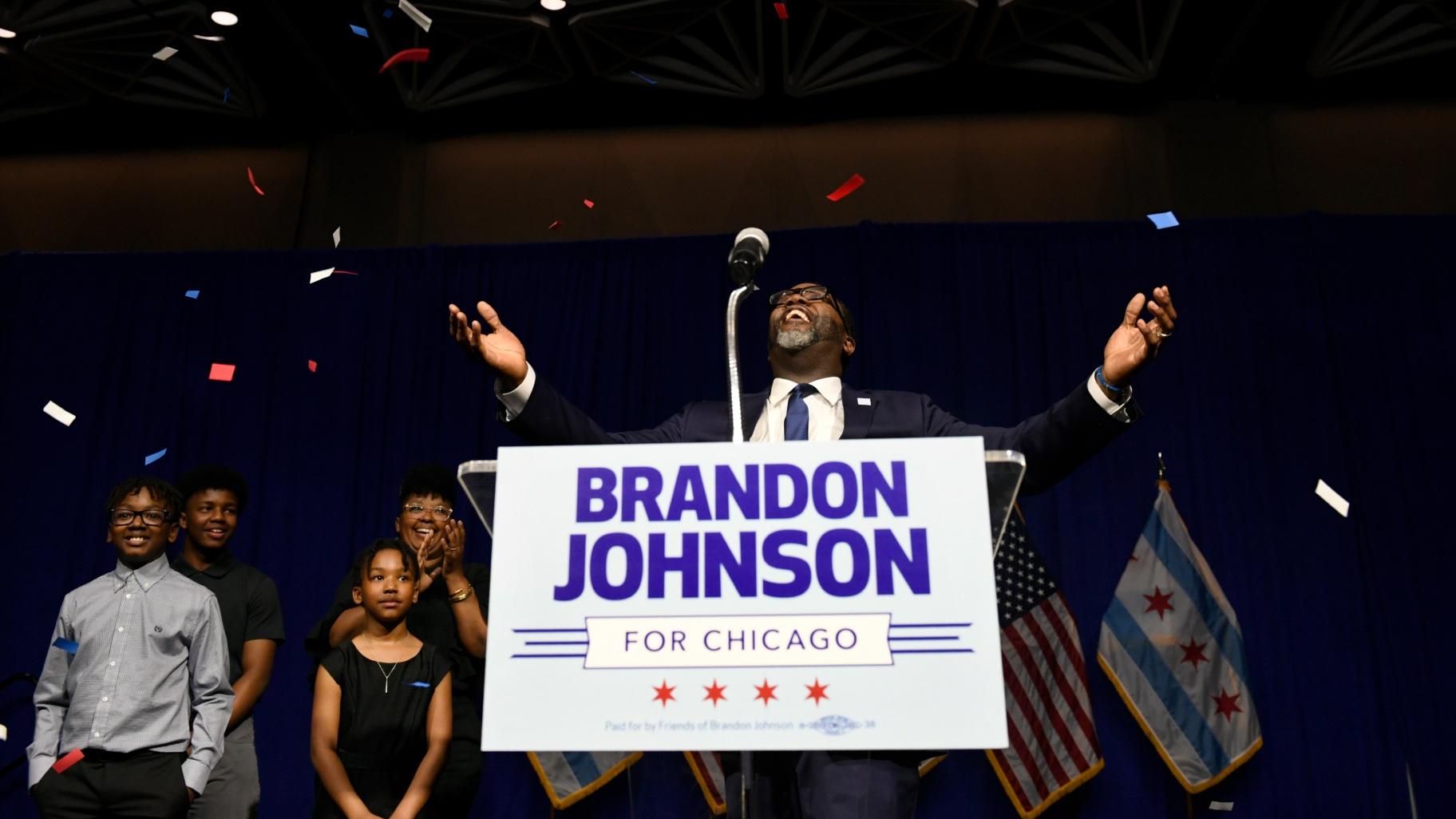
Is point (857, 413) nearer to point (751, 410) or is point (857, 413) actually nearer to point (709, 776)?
point (751, 410)

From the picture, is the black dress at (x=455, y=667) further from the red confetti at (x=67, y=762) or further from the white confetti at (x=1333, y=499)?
the white confetti at (x=1333, y=499)

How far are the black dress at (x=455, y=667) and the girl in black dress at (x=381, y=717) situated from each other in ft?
0.18

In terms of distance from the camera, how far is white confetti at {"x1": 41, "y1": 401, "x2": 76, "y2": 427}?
4.80 m

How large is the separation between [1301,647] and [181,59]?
517cm

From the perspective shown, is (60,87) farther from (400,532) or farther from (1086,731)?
(1086,731)

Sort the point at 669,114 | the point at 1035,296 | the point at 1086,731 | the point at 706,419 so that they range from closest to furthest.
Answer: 1. the point at 706,419
2. the point at 1086,731
3. the point at 1035,296
4. the point at 669,114

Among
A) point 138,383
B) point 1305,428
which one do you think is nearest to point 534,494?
point 1305,428

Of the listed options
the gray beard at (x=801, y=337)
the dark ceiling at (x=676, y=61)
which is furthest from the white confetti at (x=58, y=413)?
the gray beard at (x=801, y=337)

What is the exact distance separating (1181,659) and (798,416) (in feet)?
8.08

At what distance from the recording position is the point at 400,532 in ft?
11.1

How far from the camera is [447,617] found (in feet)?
10.1

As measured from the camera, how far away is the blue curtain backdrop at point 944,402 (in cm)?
401

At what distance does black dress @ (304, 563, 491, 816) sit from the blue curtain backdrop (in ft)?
4.06

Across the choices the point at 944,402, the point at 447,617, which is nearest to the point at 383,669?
the point at 447,617
